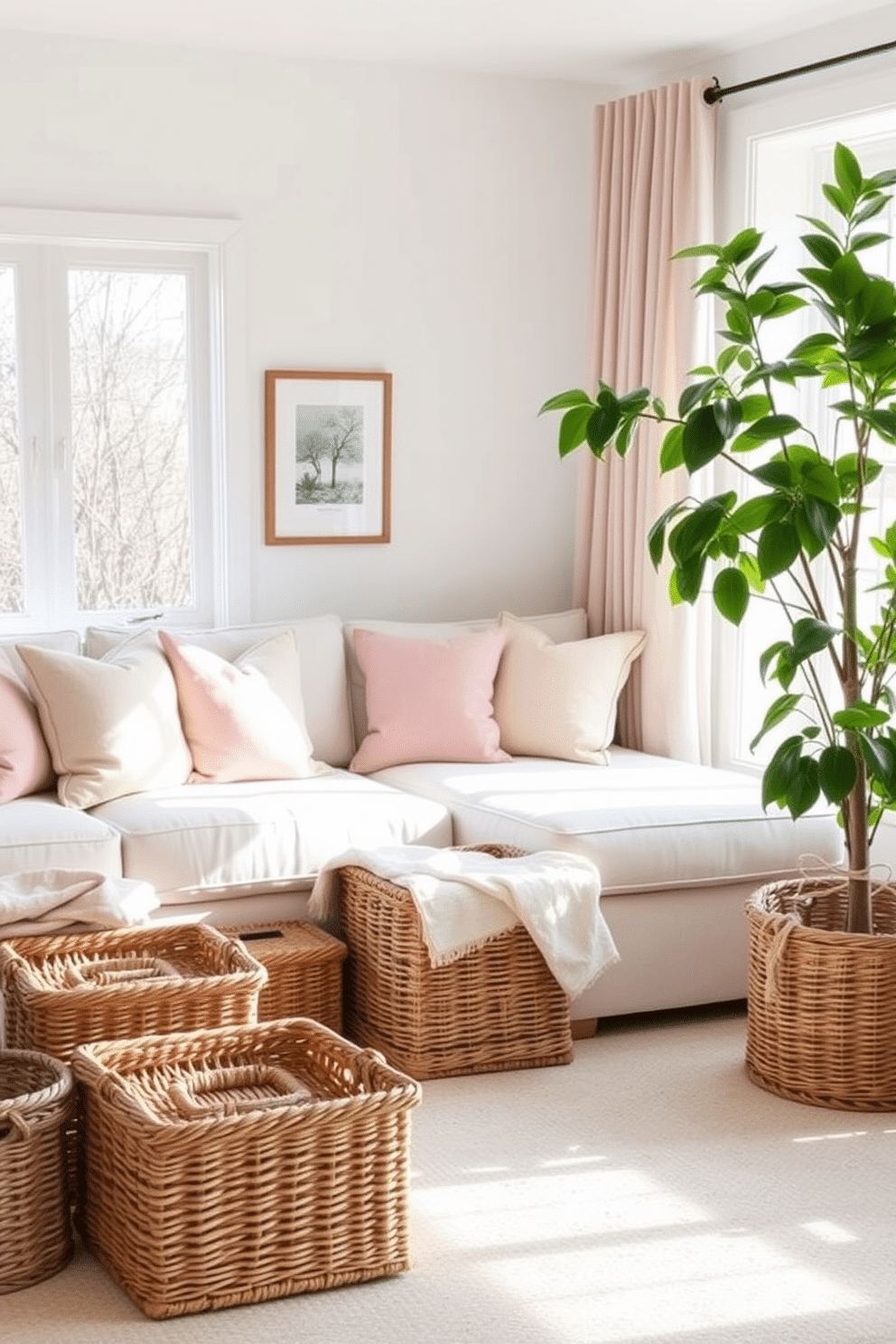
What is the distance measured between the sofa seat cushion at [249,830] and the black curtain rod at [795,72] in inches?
87.0

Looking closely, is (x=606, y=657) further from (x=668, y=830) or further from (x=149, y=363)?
(x=149, y=363)

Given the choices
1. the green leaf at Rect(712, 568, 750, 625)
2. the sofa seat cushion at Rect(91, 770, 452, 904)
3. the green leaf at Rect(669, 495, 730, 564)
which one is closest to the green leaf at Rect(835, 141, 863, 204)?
the green leaf at Rect(669, 495, 730, 564)

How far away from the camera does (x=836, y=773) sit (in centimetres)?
347

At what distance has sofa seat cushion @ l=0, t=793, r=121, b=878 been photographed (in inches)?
152

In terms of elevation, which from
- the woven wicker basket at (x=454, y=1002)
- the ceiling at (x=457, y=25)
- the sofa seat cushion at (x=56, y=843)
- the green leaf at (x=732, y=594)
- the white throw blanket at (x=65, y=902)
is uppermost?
the ceiling at (x=457, y=25)

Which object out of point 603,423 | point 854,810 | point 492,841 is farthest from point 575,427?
point 492,841

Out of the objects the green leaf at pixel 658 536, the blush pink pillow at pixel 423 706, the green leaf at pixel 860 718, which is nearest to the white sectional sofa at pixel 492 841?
the blush pink pillow at pixel 423 706

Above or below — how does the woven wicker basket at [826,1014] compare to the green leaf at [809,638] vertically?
below

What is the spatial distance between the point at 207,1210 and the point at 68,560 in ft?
8.89

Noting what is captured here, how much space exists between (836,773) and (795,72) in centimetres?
221

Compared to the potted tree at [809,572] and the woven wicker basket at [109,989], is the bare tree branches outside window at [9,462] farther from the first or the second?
the potted tree at [809,572]

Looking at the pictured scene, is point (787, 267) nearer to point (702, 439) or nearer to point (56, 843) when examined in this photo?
point (702, 439)

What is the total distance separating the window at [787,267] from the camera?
186 inches

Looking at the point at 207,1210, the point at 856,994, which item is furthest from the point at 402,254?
the point at 207,1210
